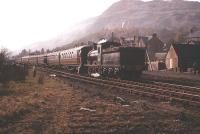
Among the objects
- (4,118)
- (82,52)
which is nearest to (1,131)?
(4,118)

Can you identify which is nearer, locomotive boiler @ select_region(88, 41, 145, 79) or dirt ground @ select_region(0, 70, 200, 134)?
dirt ground @ select_region(0, 70, 200, 134)

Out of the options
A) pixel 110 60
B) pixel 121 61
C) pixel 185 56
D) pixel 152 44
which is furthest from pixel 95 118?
pixel 152 44

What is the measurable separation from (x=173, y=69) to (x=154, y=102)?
133 ft

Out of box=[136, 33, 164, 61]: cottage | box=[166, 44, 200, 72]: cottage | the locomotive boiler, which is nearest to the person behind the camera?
the locomotive boiler

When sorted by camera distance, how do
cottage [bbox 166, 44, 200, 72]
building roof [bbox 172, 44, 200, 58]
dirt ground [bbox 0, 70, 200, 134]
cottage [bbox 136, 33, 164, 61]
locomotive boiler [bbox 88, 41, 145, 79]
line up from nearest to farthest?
dirt ground [bbox 0, 70, 200, 134]
locomotive boiler [bbox 88, 41, 145, 79]
cottage [bbox 166, 44, 200, 72]
building roof [bbox 172, 44, 200, 58]
cottage [bbox 136, 33, 164, 61]

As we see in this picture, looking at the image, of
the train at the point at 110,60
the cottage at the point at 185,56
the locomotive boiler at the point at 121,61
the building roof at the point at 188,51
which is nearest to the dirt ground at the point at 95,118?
the locomotive boiler at the point at 121,61

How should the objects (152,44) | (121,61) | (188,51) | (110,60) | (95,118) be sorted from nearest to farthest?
1. (95,118)
2. (121,61)
3. (110,60)
4. (188,51)
5. (152,44)

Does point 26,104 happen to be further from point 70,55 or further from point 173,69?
point 173,69

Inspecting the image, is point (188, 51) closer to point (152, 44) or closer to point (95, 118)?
point (152, 44)

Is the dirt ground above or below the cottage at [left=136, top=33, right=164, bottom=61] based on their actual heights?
below

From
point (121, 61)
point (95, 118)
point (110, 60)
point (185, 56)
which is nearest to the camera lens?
point (95, 118)

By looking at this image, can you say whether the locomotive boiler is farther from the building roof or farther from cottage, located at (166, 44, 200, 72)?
the building roof

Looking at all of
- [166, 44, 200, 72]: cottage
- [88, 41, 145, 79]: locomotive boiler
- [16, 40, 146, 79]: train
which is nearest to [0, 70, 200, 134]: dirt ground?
[88, 41, 145, 79]: locomotive boiler

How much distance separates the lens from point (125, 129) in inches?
364
